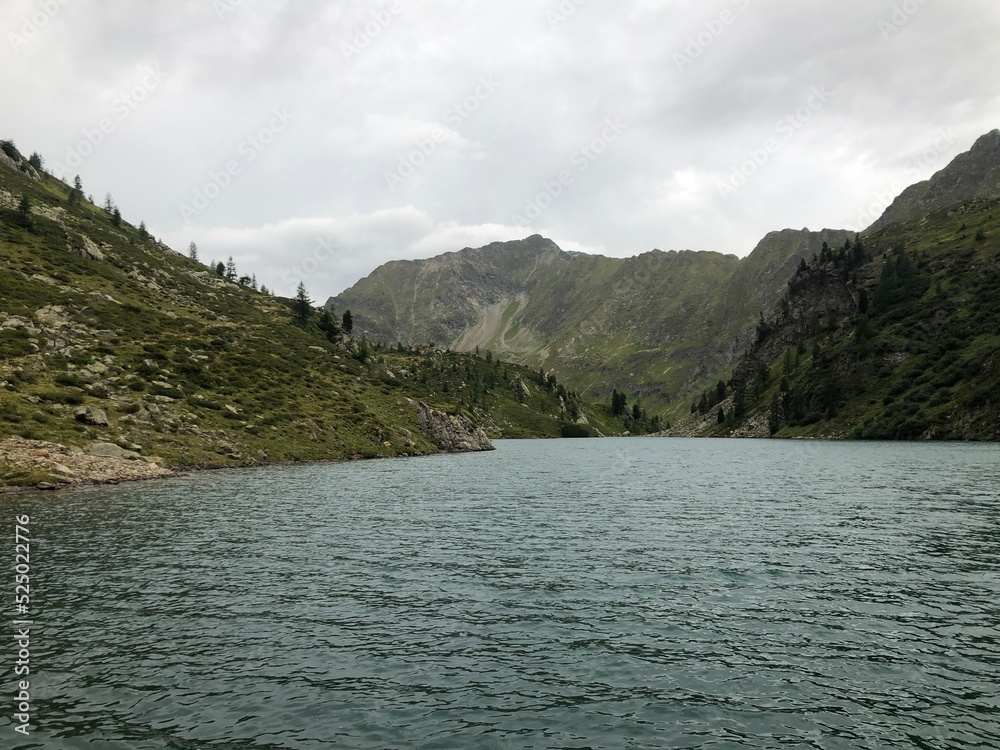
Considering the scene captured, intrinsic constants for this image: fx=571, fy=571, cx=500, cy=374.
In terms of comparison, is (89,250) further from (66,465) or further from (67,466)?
(67,466)

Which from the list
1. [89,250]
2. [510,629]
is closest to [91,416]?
[510,629]

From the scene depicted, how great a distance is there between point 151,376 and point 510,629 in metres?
87.7

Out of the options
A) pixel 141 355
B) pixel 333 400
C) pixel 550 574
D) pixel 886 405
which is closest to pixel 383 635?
pixel 550 574

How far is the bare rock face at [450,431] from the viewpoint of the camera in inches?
5615

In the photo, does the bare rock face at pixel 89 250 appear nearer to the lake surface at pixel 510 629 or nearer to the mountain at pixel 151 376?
the mountain at pixel 151 376

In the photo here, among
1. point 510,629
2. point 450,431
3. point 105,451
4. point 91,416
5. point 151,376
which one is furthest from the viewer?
point 450,431

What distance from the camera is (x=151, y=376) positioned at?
3536 inches

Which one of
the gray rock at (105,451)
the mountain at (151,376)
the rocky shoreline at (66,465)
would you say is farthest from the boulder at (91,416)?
the rocky shoreline at (66,465)

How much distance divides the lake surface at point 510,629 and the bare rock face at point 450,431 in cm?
9482

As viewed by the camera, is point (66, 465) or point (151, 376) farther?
point (151, 376)

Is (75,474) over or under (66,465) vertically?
under

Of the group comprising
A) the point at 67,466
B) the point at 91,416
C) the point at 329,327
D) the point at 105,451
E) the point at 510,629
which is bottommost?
the point at 510,629

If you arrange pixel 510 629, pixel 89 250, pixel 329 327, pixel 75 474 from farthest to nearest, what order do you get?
pixel 329 327 < pixel 89 250 < pixel 75 474 < pixel 510 629

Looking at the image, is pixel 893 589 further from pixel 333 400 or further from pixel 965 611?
pixel 333 400
